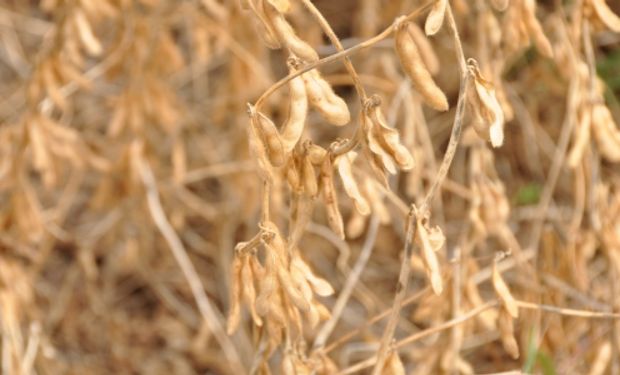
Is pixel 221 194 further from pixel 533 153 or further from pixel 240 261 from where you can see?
pixel 240 261

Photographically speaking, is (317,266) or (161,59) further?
(317,266)

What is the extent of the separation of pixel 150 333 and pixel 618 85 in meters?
1.03

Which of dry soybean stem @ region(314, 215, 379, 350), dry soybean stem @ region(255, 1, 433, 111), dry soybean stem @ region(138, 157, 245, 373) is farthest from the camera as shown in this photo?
dry soybean stem @ region(138, 157, 245, 373)

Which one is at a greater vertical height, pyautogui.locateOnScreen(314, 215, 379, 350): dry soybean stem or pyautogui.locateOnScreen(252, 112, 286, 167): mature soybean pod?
pyautogui.locateOnScreen(252, 112, 286, 167): mature soybean pod

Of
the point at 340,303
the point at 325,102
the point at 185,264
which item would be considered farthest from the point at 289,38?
the point at 185,264

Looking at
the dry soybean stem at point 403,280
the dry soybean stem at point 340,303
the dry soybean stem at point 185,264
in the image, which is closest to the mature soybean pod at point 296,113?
the dry soybean stem at point 403,280

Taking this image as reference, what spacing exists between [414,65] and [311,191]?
0.15 metres

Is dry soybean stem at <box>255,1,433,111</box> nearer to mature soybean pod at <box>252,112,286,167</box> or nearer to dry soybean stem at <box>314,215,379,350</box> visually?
mature soybean pod at <box>252,112,286,167</box>

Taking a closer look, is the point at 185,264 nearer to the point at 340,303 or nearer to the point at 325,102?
the point at 340,303

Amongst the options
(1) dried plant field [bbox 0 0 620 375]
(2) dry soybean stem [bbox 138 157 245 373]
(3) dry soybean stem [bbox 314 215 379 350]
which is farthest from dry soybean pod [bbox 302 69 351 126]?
(2) dry soybean stem [bbox 138 157 245 373]

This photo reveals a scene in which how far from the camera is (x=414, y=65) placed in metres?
0.88

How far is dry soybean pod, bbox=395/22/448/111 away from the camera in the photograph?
878mm

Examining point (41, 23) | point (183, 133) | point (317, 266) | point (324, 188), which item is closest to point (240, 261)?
point (324, 188)

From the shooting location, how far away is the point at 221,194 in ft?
7.41
